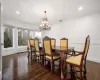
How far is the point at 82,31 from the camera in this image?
4.44 meters

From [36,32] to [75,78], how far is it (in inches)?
231

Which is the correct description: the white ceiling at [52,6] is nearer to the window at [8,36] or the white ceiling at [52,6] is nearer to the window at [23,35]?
the window at [8,36]

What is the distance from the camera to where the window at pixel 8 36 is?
504 cm

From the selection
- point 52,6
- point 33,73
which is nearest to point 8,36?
point 52,6

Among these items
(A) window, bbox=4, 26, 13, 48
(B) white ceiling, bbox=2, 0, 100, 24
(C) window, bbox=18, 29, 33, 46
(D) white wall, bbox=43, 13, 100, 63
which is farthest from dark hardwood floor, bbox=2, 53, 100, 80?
(C) window, bbox=18, 29, 33, 46

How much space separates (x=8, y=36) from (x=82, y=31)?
4.78 meters

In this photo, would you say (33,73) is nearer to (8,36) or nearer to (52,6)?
(52,6)

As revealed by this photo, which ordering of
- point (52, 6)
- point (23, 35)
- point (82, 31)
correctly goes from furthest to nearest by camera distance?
point (23, 35), point (82, 31), point (52, 6)

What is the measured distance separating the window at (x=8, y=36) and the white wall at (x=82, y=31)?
344cm

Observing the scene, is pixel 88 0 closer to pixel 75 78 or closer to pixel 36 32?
pixel 75 78

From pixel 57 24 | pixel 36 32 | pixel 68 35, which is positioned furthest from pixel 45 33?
pixel 68 35

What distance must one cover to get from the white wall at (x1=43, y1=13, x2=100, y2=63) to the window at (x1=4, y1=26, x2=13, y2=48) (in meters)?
3.44

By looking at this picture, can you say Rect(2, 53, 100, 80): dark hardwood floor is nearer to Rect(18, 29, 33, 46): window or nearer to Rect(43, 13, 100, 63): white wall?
Rect(43, 13, 100, 63): white wall

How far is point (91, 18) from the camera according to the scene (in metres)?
4.04
